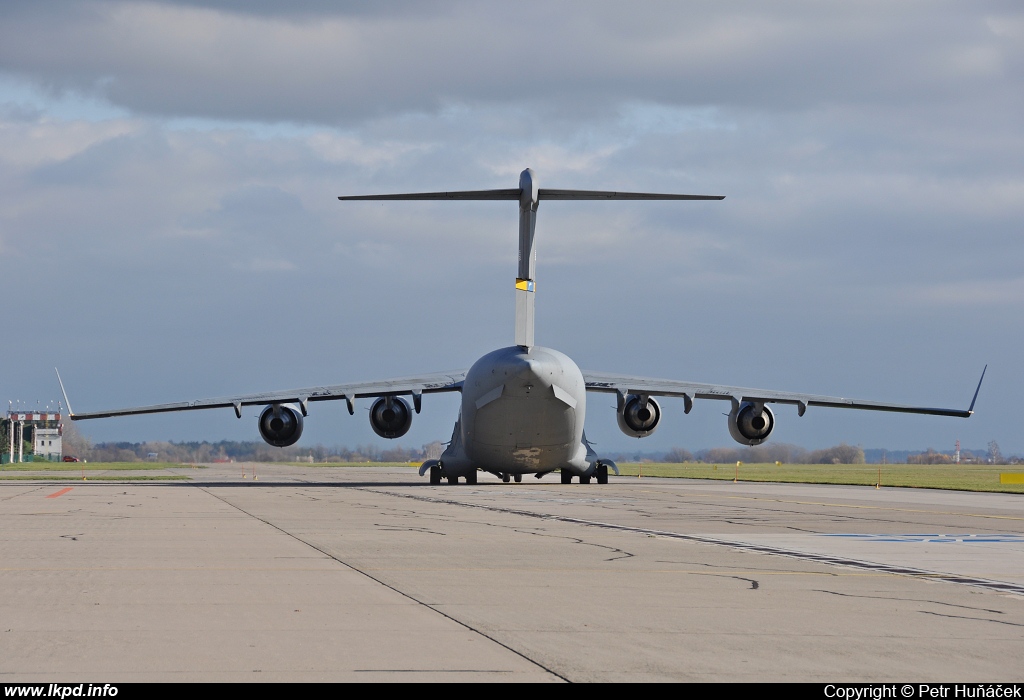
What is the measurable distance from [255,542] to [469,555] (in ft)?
9.98

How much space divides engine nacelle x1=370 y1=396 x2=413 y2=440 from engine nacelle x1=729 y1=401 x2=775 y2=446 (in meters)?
11.0

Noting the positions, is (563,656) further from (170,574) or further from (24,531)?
(24,531)

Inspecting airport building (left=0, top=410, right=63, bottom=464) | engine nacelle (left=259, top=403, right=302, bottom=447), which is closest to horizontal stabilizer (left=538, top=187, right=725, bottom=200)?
engine nacelle (left=259, top=403, right=302, bottom=447)

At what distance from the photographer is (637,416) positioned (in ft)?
137

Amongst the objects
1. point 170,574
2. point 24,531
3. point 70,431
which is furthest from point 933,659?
point 70,431

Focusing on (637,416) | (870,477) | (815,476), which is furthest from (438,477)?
(870,477)

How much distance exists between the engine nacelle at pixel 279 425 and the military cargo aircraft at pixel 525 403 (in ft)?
0.11

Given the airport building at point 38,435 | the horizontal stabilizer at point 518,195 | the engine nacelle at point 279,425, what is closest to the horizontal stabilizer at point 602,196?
the horizontal stabilizer at point 518,195

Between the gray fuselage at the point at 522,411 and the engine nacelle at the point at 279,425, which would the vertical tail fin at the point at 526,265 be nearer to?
the gray fuselage at the point at 522,411

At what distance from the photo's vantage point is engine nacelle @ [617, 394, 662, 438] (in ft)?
136

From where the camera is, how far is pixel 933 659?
278 inches

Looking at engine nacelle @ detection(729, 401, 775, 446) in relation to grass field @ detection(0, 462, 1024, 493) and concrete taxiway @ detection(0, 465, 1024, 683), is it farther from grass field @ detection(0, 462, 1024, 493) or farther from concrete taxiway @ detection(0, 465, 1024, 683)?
concrete taxiway @ detection(0, 465, 1024, 683)

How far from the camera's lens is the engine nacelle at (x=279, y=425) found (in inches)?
1566

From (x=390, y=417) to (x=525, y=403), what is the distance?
28.2 ft
